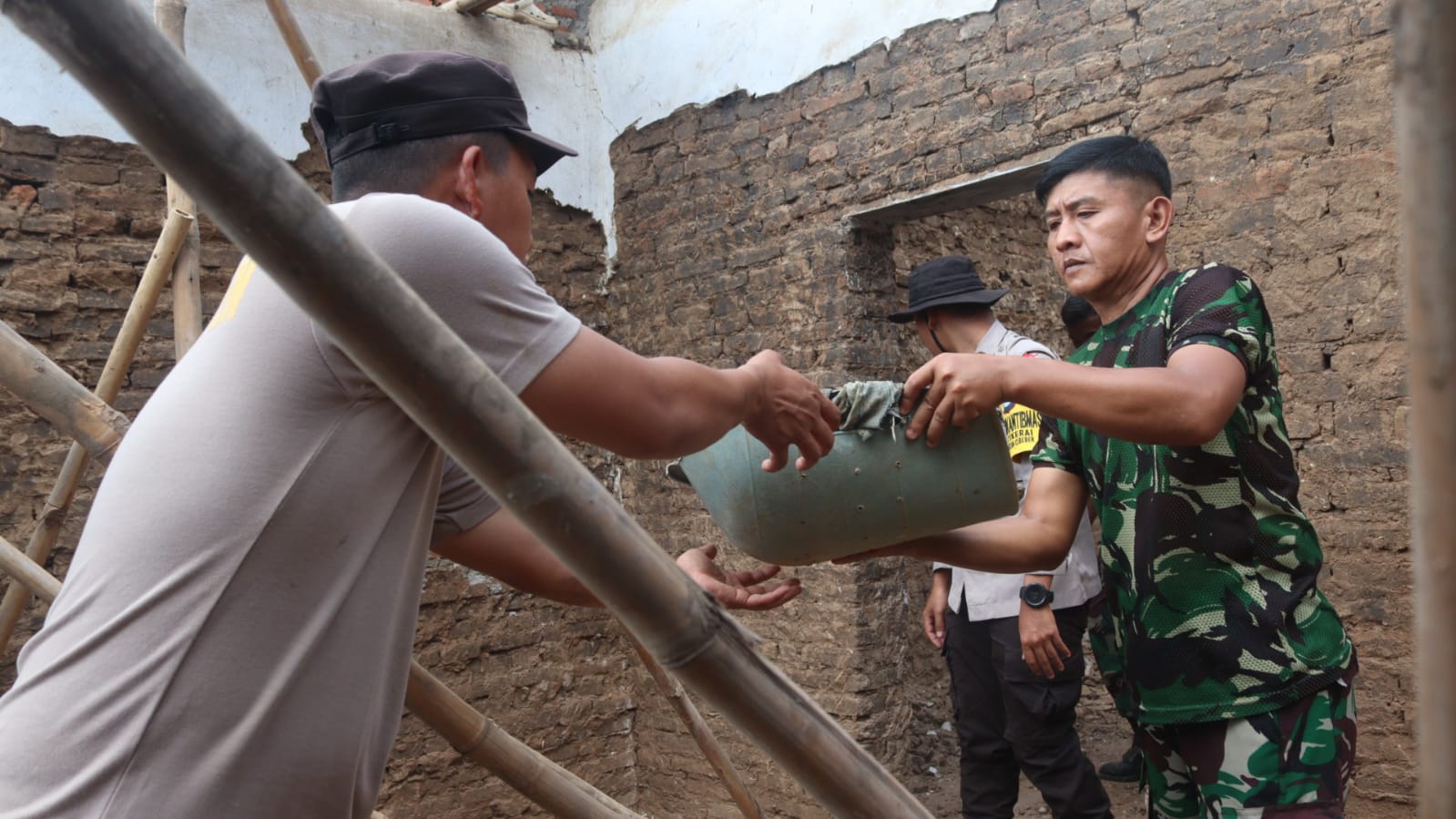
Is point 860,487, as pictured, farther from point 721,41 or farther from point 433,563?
point 721,41

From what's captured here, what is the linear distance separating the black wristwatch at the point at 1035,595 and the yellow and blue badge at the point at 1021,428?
37cm

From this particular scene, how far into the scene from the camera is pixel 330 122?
1.57 metres

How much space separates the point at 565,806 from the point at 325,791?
0.72 metres

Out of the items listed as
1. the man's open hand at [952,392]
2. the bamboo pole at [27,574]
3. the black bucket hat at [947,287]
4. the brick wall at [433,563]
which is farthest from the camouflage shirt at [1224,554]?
the brick wall at [433,563]

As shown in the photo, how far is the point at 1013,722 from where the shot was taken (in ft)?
11.5

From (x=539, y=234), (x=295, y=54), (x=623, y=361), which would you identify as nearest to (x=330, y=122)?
(x=623, y=361)

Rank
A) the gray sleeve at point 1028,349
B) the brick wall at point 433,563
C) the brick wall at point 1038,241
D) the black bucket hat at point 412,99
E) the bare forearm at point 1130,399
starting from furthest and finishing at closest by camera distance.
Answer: the brick wall at point 433,563 → the gray sleeve at point 1028,349 → the brick wall at point 1038,241 → the bare forearm at point 1130,399 → the black bucket hat at point 412,99

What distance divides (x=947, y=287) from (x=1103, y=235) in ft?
5.11

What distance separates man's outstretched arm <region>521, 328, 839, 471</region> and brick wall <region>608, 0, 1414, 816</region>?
242cm

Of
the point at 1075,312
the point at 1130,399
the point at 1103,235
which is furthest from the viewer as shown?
the point at 1075,312

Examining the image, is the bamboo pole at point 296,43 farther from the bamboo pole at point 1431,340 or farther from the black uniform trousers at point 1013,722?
the bamboo pole at point 1431,340

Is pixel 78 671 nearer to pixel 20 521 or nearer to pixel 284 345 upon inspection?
pixel 284 345

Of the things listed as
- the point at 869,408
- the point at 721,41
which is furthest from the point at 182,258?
the point at 721,41

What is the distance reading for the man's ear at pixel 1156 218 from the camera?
2.12 m
